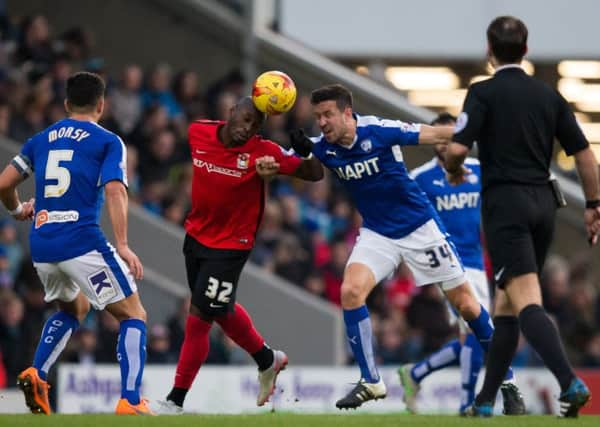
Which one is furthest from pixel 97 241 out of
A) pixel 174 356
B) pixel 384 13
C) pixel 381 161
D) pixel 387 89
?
pixel 384 13

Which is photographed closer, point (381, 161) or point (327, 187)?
point (381, 161)

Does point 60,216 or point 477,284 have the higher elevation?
point 60,216

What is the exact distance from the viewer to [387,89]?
19.4 m

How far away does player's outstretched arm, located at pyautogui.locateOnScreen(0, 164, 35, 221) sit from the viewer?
10031 mm

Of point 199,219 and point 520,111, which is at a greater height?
point 520,111

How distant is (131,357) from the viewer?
32.2 feet

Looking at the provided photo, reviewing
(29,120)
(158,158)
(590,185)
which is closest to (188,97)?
(158,158)

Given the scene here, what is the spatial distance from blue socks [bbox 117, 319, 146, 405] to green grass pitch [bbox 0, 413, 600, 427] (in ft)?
1.40

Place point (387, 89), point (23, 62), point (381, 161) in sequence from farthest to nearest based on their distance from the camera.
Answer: point (387, 89)
point (23, 62)
point (381, 161)

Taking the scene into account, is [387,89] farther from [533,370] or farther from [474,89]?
[474,89]

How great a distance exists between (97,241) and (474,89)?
2.82 metres

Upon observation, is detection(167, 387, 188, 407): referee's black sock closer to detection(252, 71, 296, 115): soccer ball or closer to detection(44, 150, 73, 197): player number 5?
detection(44, 150, 73, 197): player number 5

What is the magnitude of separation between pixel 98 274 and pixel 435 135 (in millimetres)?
2604

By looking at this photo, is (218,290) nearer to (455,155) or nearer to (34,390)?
(34,390)
